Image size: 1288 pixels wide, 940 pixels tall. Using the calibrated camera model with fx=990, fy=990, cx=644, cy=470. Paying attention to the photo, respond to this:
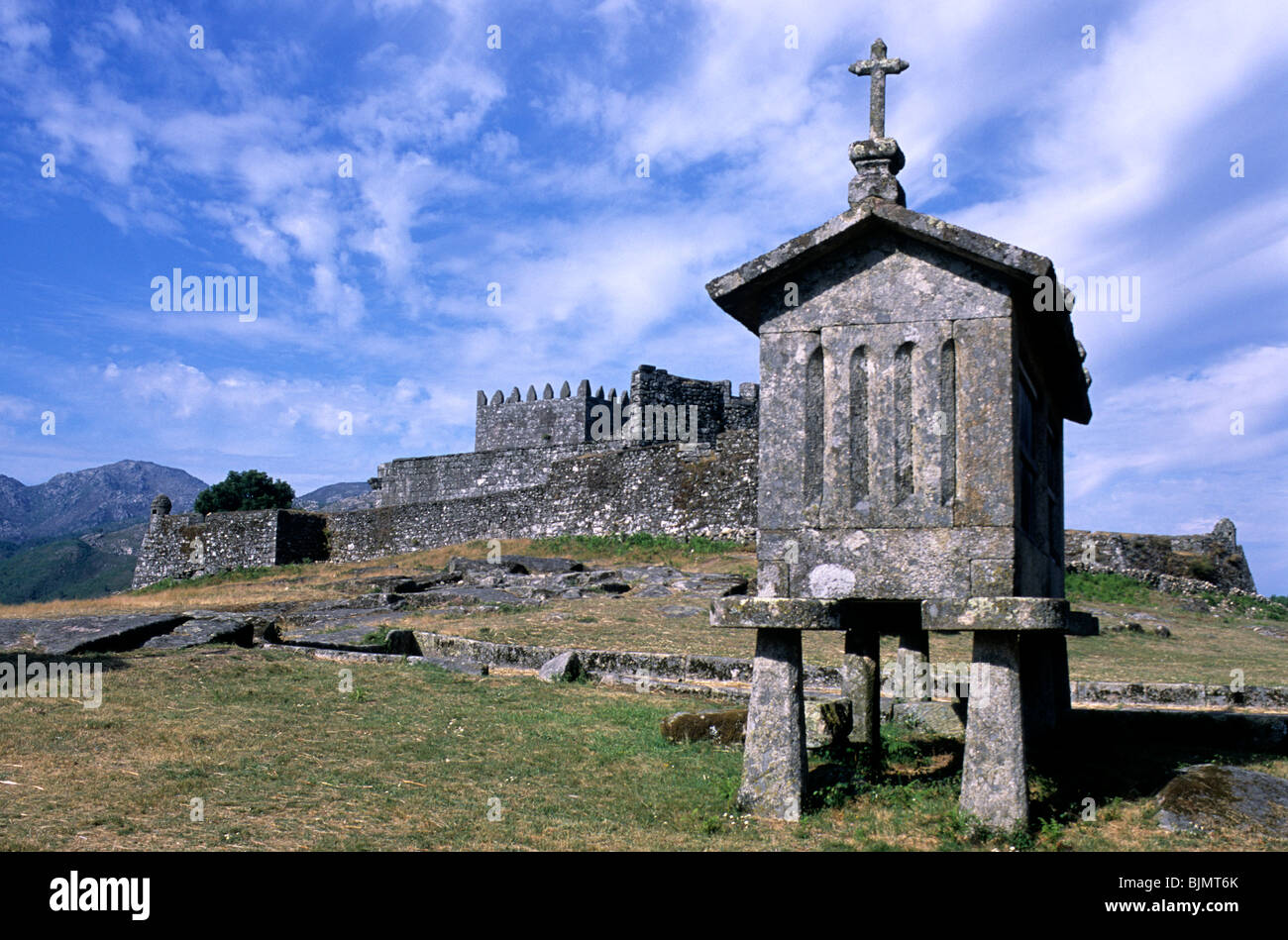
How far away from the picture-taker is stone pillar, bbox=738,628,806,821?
7.07 meters

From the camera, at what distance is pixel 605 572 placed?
24.5m

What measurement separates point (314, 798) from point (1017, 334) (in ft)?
20.7

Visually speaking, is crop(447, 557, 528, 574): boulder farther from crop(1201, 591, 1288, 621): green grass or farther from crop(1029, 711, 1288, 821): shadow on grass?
crop(1201, 591, 1288, 621): green grass

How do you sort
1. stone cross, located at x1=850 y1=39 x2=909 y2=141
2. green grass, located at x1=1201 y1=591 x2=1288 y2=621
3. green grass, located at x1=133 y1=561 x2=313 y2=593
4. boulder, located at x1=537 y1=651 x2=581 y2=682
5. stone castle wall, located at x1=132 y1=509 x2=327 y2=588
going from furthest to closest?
1. stone castle wall, located at x1=132 y1=509 x2=327 y2=588
2. green grass, located at x1=133 y1=561 x2=313 y2=593
3. green grass, located at x1=1201 y1=591 x2=1288 y2=621
4. boulder, located at x1=537 y1=651 x2=581 y2=682
5. stone cross, located at x1=850 y1=39 x2=909 y2=141

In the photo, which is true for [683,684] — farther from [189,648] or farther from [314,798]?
[189,648]

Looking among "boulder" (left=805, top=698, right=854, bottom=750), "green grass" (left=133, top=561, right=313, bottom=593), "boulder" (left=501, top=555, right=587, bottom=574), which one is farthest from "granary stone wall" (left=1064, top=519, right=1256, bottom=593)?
"green grass" (left=133, top=561, right=313, bottom=593)

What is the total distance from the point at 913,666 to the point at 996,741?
4.80 meters

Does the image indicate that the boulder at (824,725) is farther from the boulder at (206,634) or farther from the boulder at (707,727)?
the boulder at (206,634)

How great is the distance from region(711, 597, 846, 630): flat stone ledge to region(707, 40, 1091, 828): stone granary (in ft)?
0.04

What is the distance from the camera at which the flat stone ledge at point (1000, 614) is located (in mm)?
6441

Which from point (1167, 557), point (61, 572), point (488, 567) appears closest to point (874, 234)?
point (488, 567)

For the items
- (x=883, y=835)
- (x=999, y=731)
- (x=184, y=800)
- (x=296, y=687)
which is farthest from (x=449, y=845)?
(x=296, y=687)

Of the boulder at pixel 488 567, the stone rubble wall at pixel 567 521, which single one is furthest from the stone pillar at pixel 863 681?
the stone rubble wall at pixel 567 521

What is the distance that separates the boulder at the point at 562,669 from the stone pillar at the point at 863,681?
15.7 ft
